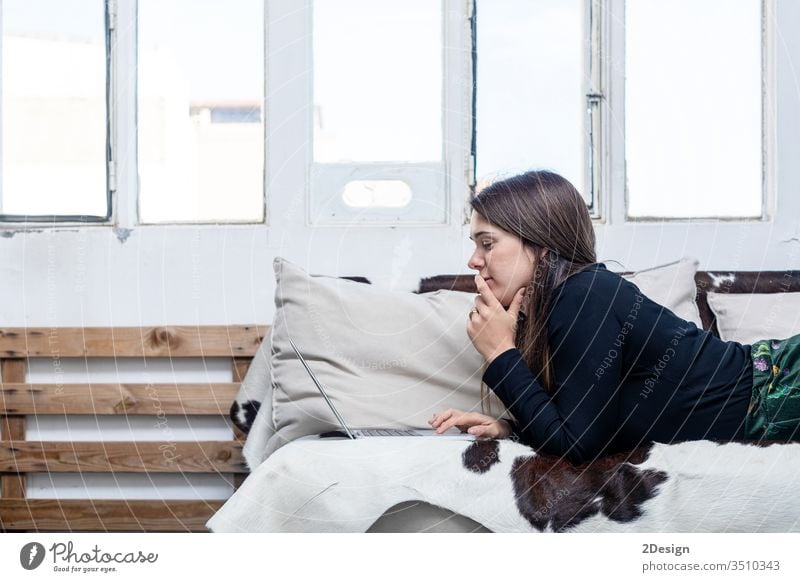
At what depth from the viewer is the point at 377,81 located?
1.41 m

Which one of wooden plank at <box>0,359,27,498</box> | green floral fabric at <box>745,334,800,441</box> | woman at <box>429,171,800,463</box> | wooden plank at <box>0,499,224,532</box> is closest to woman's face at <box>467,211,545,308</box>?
woman at <box>429,171,800,463</box>

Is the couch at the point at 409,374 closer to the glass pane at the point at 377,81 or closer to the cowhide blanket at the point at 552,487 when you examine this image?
the cowhide blanket at the point at 552,487

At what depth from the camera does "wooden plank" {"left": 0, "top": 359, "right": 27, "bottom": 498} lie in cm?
137

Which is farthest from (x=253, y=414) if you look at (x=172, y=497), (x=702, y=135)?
(x=702, y=135)

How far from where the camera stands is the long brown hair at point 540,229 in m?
0.93

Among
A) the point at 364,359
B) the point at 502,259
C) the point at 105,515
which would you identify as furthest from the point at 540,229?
the point at 105,515

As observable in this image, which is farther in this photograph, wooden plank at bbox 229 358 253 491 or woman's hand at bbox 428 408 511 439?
wooden plank at bbox 229 358 253 491

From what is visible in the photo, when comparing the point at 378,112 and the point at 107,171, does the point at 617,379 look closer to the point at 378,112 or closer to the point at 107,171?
the point at 378,112

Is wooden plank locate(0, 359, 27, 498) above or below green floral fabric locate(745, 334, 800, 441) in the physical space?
below

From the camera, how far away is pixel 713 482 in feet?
2.61

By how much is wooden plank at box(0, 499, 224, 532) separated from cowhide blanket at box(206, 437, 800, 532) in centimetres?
56

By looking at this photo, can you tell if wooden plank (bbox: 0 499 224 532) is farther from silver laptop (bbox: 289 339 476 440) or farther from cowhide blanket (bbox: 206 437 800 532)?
cowhide blanket (bbox: 206 437 800 532)
